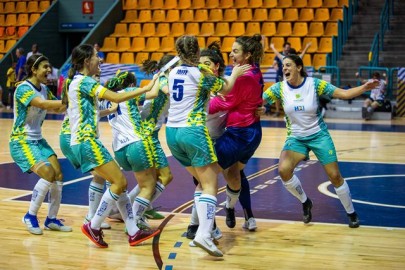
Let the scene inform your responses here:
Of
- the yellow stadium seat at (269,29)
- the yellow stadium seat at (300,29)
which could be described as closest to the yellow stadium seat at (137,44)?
the yellow stadium seat at (269,29)

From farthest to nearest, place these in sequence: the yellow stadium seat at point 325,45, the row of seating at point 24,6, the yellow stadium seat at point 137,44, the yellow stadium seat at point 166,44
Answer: the row of seating at point 24,6, the yellow stadium seat at point 137,44, the yellow stadium seat at point 166,44, the yellow stadium seat at point 325,45

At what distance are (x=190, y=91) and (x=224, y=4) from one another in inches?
725

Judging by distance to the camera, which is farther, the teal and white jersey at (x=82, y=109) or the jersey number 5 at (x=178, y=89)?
the teal and white jersey at (x=82, y=109)

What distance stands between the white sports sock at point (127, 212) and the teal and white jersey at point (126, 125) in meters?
0.54

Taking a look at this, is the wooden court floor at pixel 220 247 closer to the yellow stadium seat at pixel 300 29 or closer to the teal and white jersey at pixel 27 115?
the teal and white jersey at pixel 27 115

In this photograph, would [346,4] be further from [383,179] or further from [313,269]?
[313,269]

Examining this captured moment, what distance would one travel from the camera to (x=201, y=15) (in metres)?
24.0

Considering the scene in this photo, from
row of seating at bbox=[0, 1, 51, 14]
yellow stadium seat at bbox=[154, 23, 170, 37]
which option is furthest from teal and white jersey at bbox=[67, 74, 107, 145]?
row of seating at bbox=[0, 1, 51, 14]

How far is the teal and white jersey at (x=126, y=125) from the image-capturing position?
6840mm

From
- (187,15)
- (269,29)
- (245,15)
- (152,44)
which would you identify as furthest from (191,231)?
(187,15)

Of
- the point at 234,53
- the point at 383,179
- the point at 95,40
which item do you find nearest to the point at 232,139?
the point at 234,53

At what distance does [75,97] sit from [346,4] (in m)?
17.5

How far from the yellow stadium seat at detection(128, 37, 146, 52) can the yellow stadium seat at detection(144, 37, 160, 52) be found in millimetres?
174

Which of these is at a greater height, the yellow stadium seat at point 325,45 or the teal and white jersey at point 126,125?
the yellow stadium seat at point 325,45
